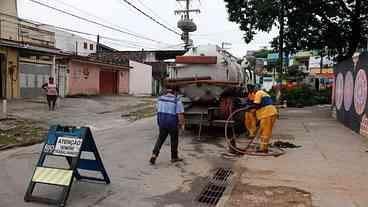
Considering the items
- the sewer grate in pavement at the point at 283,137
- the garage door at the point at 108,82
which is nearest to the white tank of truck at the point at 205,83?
the sewer grate in pavement at the point at 283,137

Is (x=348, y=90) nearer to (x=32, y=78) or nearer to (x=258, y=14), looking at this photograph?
(x=258, y=14)

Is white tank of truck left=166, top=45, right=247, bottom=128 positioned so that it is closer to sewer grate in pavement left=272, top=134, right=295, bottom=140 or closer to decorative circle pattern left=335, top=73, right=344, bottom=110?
sewer grate in pavement left=272, top=134, right=295, bottom=140

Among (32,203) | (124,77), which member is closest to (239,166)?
(32,203)

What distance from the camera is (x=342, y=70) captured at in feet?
57.0

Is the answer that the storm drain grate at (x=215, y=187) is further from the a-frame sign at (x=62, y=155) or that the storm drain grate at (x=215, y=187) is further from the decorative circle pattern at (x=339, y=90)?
the decorative circle pattern at (x=339, y=90)

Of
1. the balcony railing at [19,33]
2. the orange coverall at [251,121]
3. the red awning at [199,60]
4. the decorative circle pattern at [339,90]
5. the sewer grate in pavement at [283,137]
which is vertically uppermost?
the balcony railing at [19,33]

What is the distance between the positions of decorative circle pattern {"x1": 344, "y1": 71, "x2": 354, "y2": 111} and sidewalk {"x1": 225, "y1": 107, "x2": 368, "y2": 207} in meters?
3.64

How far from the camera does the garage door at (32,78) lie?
24.3 meters

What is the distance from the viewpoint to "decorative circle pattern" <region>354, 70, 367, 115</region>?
1330 cm

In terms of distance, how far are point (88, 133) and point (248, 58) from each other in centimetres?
1297

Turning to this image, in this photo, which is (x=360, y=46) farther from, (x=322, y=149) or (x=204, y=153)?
(x=204, y=153)

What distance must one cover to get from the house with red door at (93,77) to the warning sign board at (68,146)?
910 inches

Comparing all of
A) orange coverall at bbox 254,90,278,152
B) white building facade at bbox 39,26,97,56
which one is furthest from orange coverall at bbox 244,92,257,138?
white building facade at bbox 39,26,97,56

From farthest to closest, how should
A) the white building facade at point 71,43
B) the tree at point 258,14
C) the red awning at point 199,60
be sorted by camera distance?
the white building facade at point 71,43 < the tree at point 258,14 < the red awning at point 199,60
